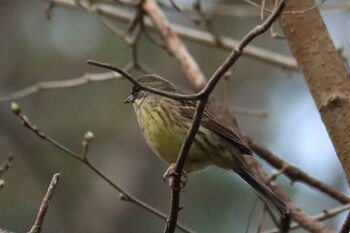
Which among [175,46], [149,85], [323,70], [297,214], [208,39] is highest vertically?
[208,39]

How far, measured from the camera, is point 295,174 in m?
4.36

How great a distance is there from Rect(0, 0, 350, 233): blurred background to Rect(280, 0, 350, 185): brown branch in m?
3.56

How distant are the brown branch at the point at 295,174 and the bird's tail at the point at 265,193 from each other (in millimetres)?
115

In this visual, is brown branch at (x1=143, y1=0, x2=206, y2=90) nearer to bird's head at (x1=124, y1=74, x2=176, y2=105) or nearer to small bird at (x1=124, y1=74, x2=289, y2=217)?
bird's head at (x1=124, y1=74, x2=176, y2=105)

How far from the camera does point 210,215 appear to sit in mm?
8727

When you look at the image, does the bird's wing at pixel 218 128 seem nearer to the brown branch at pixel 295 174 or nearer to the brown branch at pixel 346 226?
the brown branch at pixel 295 174

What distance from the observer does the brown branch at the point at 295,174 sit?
4.24 metres

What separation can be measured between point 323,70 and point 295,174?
70cm

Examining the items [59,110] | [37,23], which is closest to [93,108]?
[59,110]

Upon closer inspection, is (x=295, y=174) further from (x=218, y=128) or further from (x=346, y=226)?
(x=346, y=226)

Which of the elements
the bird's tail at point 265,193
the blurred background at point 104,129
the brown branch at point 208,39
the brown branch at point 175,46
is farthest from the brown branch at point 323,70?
the blurred background at point 104,129

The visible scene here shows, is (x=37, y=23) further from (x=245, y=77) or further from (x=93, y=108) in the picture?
(x=245, y=77)

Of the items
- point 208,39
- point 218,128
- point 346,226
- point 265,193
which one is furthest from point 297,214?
point 208,39

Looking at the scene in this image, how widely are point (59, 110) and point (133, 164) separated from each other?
98cm
